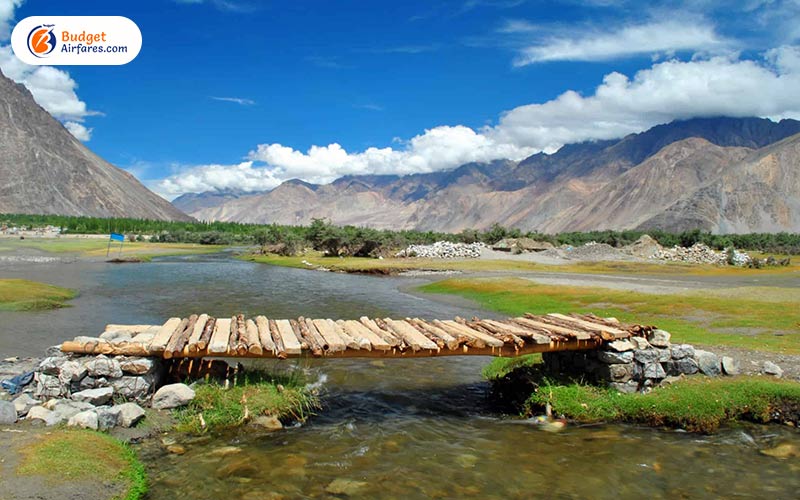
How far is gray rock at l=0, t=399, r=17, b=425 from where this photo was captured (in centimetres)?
968

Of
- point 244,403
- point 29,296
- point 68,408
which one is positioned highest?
point 68,408

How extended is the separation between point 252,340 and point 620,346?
868 centimetres

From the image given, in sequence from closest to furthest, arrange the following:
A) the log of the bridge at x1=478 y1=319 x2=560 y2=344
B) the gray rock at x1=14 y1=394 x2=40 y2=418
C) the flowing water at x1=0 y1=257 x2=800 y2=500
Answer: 1. the flowing water at x1=0 y1=257 x2=800 y2=500
2. the gray rock at x1=14 y1=394 x2=40 y2=418
3. the log of the bridge at x1=478 y1=319 x2=560 y2=344

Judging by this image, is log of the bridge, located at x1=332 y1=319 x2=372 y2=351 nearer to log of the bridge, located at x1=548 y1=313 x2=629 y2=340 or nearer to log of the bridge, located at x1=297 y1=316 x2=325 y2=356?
log of the bridge, located at x1=297 y1=316 x2=325 y2=356

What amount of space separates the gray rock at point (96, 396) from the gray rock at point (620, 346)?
11.3 metres

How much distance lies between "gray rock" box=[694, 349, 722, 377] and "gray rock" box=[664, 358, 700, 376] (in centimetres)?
13

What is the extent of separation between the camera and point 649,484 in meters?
9.55

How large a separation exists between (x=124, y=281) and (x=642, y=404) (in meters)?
42.8

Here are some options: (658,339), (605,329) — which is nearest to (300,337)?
(605,329)

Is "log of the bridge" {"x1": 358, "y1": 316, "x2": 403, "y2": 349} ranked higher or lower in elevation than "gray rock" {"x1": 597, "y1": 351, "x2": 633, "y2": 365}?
higher

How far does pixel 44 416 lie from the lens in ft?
32.7

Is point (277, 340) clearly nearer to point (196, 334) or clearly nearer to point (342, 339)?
point (342, 339)

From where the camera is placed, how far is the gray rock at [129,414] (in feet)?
34.6

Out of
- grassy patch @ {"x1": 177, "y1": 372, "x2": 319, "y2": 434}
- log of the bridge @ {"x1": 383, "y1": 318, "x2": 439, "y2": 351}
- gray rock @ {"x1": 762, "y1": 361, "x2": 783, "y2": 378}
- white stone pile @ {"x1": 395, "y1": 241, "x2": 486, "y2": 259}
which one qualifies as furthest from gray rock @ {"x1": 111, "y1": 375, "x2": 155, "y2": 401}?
white stone pile @ {"x1": 395, "y1": 241, "x2": 486, "y2": 259}
